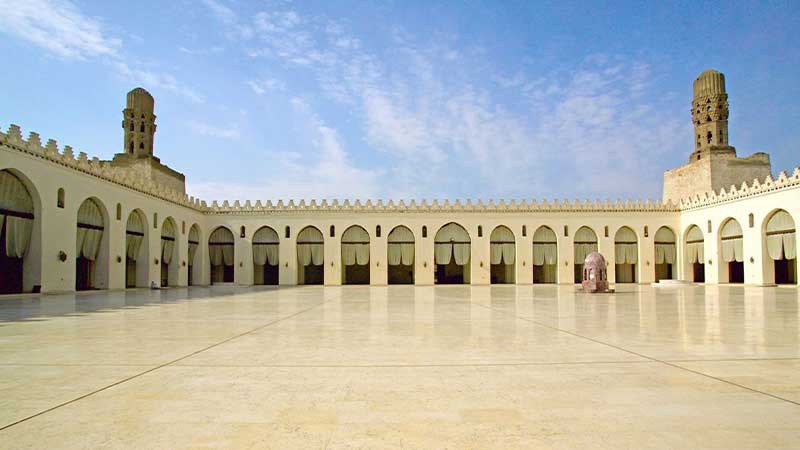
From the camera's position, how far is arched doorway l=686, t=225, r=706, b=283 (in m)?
37.4

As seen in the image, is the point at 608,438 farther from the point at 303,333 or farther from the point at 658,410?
the point at 303,333

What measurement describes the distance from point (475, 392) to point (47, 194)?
24458 mm

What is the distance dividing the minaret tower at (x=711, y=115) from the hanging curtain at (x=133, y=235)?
4212 centimetres

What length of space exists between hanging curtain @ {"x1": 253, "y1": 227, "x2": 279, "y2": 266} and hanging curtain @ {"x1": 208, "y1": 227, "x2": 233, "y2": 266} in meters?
2.00

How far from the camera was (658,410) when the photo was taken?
4668 mm

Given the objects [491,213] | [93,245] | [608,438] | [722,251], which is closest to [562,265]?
[491,213]

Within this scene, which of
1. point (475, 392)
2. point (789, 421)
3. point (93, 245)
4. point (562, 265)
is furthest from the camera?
point (562, 265)

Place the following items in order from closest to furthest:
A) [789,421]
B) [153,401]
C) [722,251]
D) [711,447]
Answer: [711,447] < [789,421] < [153,401] < [722,251]

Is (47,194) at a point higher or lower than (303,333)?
higher

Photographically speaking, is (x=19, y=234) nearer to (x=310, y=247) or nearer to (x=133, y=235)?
(x=133, y=235)

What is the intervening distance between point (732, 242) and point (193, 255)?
122 ft

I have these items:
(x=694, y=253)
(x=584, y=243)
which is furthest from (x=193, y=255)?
(x=694, y=253)

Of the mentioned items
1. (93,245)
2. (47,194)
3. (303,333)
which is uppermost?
(47,194)

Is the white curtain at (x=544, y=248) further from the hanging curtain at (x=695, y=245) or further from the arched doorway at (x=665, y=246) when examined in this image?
the hanging curtain at (x=695, y=245)
